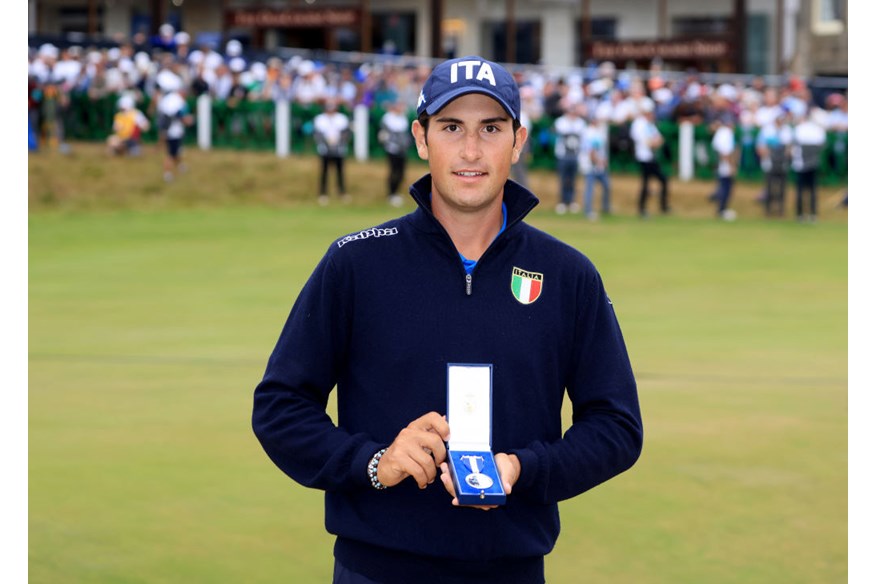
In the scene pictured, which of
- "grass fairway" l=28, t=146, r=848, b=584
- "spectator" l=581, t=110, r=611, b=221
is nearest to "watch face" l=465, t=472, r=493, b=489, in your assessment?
"grass fairway" l=28, t=146, r=848, b=584

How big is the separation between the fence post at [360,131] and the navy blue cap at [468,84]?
2753 cm

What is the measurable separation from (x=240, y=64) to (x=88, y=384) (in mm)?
22694

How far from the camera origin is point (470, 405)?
3273 mm

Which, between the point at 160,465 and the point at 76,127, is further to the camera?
the point at 76,127

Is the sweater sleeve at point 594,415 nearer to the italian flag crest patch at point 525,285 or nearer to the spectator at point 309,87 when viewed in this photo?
the italian flag crest patch at point 525,285

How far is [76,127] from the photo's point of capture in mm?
32344

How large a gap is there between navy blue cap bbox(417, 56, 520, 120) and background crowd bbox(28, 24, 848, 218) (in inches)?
990

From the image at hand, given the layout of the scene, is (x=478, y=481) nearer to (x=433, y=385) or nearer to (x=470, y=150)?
(x=433, y=385)

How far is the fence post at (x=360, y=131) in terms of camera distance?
3088 centimetres

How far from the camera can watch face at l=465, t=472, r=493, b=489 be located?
3074 millimetres

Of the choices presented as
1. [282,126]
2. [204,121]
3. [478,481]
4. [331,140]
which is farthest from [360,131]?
[478,481]

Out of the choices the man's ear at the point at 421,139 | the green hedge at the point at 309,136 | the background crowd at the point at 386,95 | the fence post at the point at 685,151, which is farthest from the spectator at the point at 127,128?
the man's ear at the point at 421,139
